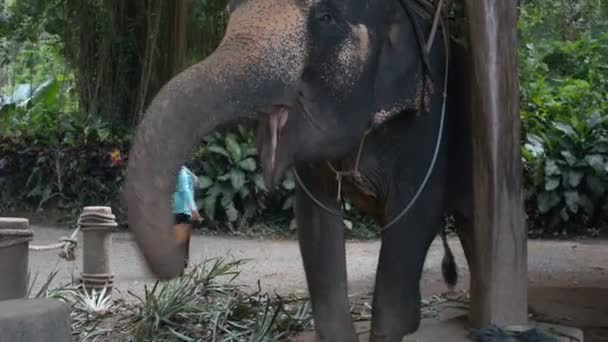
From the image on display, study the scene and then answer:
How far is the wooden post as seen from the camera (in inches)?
196

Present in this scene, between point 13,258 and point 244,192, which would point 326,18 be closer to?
point 13,258

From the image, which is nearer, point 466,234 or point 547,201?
point 466,234

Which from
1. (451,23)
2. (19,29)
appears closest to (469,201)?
(451,23)

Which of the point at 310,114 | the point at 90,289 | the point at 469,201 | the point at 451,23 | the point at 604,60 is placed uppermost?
the point at 604,60

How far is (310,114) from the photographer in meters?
4.80

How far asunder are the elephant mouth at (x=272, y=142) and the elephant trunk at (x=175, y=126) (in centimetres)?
12

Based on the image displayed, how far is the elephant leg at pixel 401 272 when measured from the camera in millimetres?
5523

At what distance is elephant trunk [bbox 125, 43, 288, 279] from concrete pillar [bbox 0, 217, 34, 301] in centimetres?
198

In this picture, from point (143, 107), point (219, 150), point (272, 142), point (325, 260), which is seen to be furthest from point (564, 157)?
point (272, 142)

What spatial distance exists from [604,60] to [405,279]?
13.5m

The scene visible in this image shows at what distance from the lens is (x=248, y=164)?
584 inches

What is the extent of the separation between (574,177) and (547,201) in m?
0.46

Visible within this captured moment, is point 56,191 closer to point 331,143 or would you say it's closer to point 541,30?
point 541,30

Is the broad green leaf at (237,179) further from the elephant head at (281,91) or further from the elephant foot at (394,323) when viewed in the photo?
the elephant head at (281,91)
